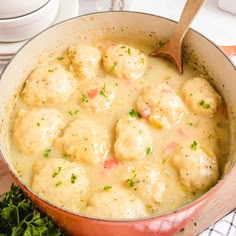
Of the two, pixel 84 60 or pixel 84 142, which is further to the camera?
pixel 84 60

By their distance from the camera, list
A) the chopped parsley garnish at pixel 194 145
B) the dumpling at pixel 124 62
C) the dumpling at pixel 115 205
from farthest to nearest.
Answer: the dumpling at pixel 124 62 < the chopped parsley garnish at pixel 194 145 < the dumpling at pixel 115 205

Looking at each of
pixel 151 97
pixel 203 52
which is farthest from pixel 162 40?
pixel 151 97

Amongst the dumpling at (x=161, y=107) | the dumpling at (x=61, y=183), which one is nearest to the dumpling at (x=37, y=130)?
the dumpling at (x=61, y=183)

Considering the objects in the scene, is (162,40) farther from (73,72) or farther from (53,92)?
(53,92)

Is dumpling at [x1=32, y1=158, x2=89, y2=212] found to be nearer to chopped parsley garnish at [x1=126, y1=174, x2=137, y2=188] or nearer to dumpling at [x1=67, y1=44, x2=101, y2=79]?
chopped parsley garnish at [x1=126, y1=174, x2=137, y2=188]

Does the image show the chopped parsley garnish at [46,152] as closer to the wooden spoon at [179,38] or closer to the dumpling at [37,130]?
the dumpling at [37,130]

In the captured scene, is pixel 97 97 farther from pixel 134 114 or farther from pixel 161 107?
pixel 161 107

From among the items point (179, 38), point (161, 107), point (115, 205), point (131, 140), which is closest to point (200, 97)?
point (161, 107)
